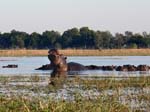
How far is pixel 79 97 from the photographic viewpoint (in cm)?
1327

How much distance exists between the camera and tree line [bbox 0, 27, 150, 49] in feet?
262

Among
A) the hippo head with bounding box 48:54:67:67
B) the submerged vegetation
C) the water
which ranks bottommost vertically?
the water

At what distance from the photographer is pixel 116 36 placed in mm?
84125

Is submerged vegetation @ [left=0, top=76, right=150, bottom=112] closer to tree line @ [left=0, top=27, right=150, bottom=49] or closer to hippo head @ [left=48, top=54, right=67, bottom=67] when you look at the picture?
hippo head @ [left=48, top=54, right=67, bottom=67]

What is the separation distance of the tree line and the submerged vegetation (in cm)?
5820

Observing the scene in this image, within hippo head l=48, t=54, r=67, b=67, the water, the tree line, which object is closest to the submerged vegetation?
the water

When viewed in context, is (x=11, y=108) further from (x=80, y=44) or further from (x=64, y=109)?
(x=80, y=44)

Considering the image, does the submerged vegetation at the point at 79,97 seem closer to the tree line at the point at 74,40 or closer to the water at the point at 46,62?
the water at the point at 46,62

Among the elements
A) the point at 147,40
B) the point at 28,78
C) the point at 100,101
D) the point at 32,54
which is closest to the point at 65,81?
the point at 28,78

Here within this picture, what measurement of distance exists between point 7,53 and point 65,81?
4046 centimetres

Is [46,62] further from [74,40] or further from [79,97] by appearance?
[74,40]

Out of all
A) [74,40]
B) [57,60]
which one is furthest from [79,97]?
[74,40]

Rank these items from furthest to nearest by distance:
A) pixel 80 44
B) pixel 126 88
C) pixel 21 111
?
1. pixel 80 44
2. pixel 126 88
3. pixel 21 111

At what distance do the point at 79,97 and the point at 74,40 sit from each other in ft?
224
